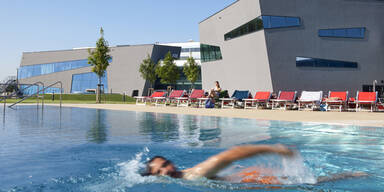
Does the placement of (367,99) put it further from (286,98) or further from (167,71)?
(167,71)

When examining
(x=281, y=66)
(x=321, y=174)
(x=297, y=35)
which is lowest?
(x=321, y=174)

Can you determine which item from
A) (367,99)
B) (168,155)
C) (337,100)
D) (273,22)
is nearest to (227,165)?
(168,155)

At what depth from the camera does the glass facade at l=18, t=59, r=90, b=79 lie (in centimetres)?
5292

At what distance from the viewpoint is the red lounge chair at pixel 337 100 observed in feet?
Result: 49.3

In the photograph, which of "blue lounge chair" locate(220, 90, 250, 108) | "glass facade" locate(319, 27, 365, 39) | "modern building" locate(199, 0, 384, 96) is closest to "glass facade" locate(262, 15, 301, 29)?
"modern building" locate(199, 0, 384, 96)

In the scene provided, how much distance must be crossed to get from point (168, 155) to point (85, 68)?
49.7m

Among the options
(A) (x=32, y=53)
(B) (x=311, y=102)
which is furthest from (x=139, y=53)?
(B) (x=311, y=102)

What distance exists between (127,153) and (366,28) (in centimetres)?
2242

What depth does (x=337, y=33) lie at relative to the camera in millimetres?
22453

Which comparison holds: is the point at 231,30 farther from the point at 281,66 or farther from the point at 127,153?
the point at 127,153

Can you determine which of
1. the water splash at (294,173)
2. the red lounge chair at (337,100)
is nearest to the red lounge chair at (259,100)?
the red lounge chair at (337,100)

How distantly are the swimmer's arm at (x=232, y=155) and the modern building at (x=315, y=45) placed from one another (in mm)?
18848

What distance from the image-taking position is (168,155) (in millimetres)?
5309

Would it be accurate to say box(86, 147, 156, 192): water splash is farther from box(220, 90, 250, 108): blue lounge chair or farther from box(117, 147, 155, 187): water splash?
box(220, 90, 250, 108): blue lounge chair
